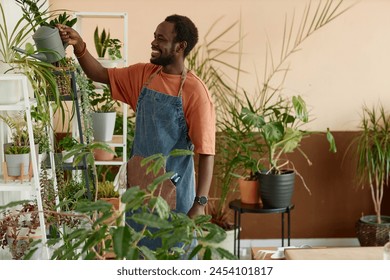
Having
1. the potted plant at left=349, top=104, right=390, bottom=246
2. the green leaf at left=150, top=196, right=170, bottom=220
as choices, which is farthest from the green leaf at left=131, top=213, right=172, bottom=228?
the potted plant at left=349, top=104, right=390, bottom=246

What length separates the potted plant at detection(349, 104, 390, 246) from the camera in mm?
5305

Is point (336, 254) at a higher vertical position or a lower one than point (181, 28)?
lower

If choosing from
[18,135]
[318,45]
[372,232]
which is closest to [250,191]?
[372,232]

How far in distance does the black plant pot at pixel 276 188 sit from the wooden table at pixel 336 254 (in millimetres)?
1748

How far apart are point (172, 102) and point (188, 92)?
9 cm

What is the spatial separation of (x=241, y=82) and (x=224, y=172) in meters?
0.75

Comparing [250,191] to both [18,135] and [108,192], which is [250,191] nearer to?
[108,192]

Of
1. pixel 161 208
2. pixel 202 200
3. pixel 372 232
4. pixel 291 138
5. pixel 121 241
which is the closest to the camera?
pixel 121 241

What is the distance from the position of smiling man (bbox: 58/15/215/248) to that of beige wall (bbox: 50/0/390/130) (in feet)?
7.33

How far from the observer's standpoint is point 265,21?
220 inches

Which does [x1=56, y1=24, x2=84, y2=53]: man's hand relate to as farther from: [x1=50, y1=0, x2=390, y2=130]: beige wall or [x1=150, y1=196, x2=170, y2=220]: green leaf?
[x1=50, y1=0, x2=390, y2=130]: beige wall

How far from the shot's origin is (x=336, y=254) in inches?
118
